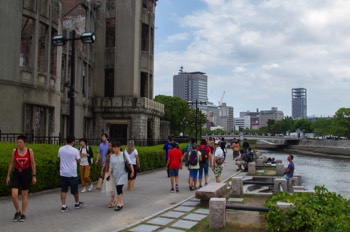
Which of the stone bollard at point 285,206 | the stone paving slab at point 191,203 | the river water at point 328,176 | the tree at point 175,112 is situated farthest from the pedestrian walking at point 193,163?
the tree at point 175,112

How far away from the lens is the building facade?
65.2ft

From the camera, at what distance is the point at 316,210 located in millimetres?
7383

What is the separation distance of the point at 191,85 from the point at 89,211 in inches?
6291

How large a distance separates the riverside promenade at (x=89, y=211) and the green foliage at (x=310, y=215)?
3238 millimetres

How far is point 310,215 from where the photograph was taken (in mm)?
7098

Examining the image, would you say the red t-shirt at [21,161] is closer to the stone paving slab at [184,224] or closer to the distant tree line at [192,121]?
the stone paving slab at [184,224]

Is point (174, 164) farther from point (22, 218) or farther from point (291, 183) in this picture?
point (22, 218)

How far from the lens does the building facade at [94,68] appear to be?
65.2ft

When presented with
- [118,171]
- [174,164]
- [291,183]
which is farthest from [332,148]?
[118,171]

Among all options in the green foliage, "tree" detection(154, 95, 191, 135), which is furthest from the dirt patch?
"tree" detection(154, 95, 191, 135)

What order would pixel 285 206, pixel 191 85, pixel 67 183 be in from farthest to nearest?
pixel 191 85, pixel 67 183, pixel 285 206

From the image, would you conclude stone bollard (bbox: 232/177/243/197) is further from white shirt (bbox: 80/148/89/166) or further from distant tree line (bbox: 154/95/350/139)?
distant tree line (bbox: 154/95/350/139)

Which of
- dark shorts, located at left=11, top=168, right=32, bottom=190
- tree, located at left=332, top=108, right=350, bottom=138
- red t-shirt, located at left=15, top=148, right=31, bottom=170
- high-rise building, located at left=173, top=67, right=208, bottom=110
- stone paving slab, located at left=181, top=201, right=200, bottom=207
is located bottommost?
stone paving slab, located at left=181, top=201, right=200, bottom=207

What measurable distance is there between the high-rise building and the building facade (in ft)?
426
